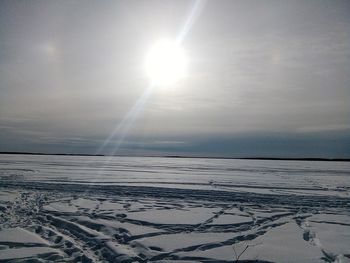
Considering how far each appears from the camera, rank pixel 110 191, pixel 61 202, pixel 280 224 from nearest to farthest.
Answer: pixel 280 224 < pixel 61 202 < pixel 110 191

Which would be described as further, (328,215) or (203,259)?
(328,215)

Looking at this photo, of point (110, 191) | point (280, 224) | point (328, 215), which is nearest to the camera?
point (280, 224)

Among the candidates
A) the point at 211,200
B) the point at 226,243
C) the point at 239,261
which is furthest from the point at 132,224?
the point at 211,200

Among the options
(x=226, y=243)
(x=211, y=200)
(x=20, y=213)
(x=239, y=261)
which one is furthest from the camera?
(x=211, y=200)

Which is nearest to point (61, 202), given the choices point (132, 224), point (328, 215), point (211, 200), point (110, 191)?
point (110, 191)

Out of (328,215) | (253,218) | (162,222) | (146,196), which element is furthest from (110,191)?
(328,215)

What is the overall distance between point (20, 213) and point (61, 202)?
1690 mm

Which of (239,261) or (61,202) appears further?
(61,202)

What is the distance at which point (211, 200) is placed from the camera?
9430 mm

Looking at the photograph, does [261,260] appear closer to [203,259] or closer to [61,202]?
[203,259]

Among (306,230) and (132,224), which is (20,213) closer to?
(132,224)

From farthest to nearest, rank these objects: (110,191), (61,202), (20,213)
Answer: (110,191), (61,202), (20,213)

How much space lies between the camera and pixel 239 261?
4230mm

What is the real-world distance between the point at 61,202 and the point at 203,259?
563 centimetres
